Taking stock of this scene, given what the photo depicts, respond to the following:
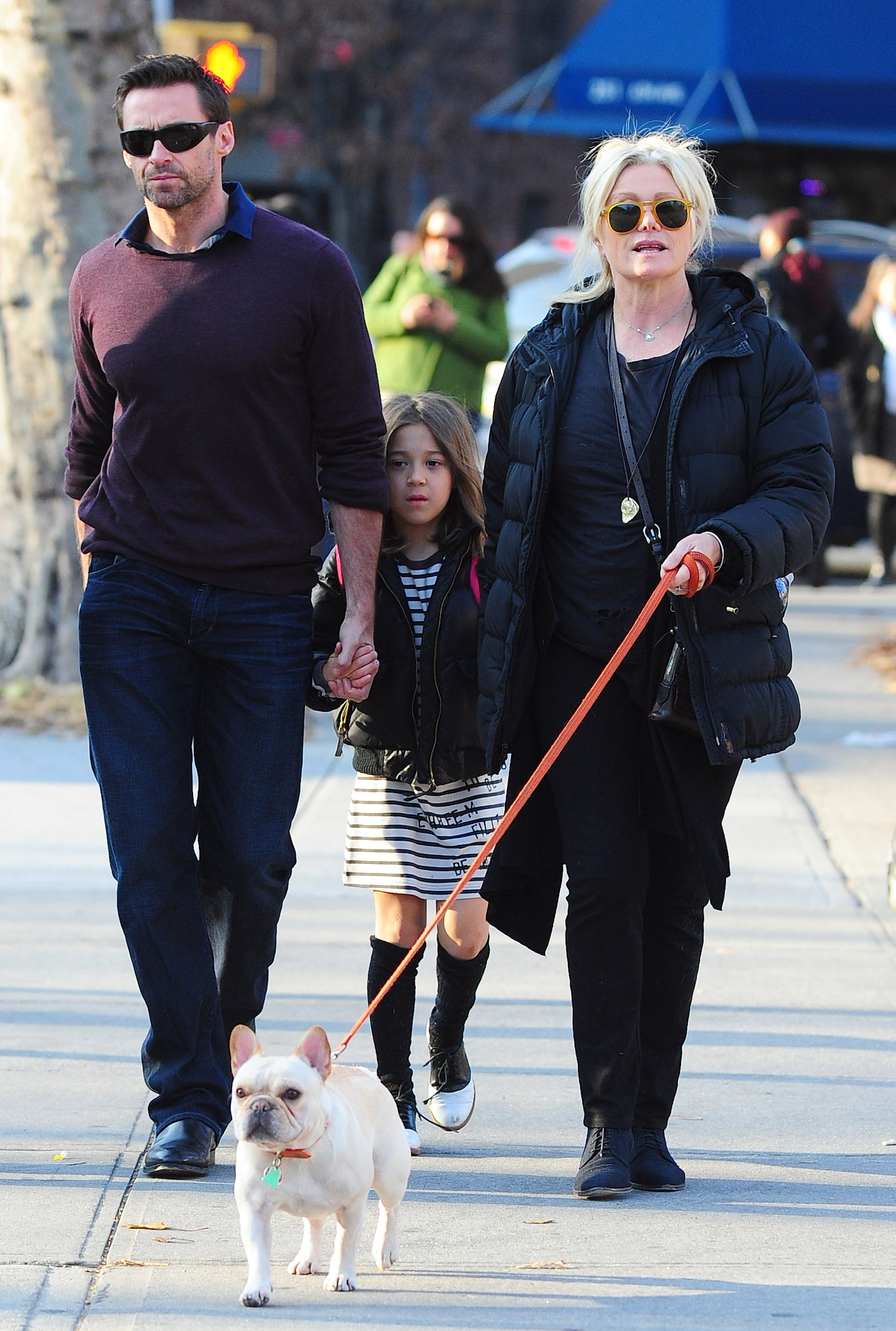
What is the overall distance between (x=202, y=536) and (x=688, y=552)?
100 cm

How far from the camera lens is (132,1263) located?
3.40m

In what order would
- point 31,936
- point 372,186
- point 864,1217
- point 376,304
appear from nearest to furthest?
1. point 864,1217
2. point 31,936
3. point 376,304
4. point 372,186

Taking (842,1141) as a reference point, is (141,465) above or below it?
above

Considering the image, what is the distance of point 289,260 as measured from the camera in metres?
3.93

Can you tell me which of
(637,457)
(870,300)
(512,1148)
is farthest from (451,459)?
(870,300)

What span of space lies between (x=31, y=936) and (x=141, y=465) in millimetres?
2223

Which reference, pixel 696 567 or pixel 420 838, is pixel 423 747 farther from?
pixel 696 567

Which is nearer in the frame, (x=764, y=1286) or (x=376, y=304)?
(x=764, y=1286)

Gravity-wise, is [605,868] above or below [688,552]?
below

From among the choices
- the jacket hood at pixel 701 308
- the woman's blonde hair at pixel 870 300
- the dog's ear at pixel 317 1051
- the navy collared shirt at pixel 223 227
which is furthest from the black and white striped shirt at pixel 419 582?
the woman's blonde hair at pixel 870 300

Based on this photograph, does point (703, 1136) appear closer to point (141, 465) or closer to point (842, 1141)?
point (842, 1141)

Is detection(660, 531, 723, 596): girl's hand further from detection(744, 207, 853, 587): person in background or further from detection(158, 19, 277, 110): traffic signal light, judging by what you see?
detection(158, 19, 277, 110): traffic signal light

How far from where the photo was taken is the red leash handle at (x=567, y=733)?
11.6 feet

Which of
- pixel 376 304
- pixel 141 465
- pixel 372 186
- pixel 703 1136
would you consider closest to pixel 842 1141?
pixel 703 1136
